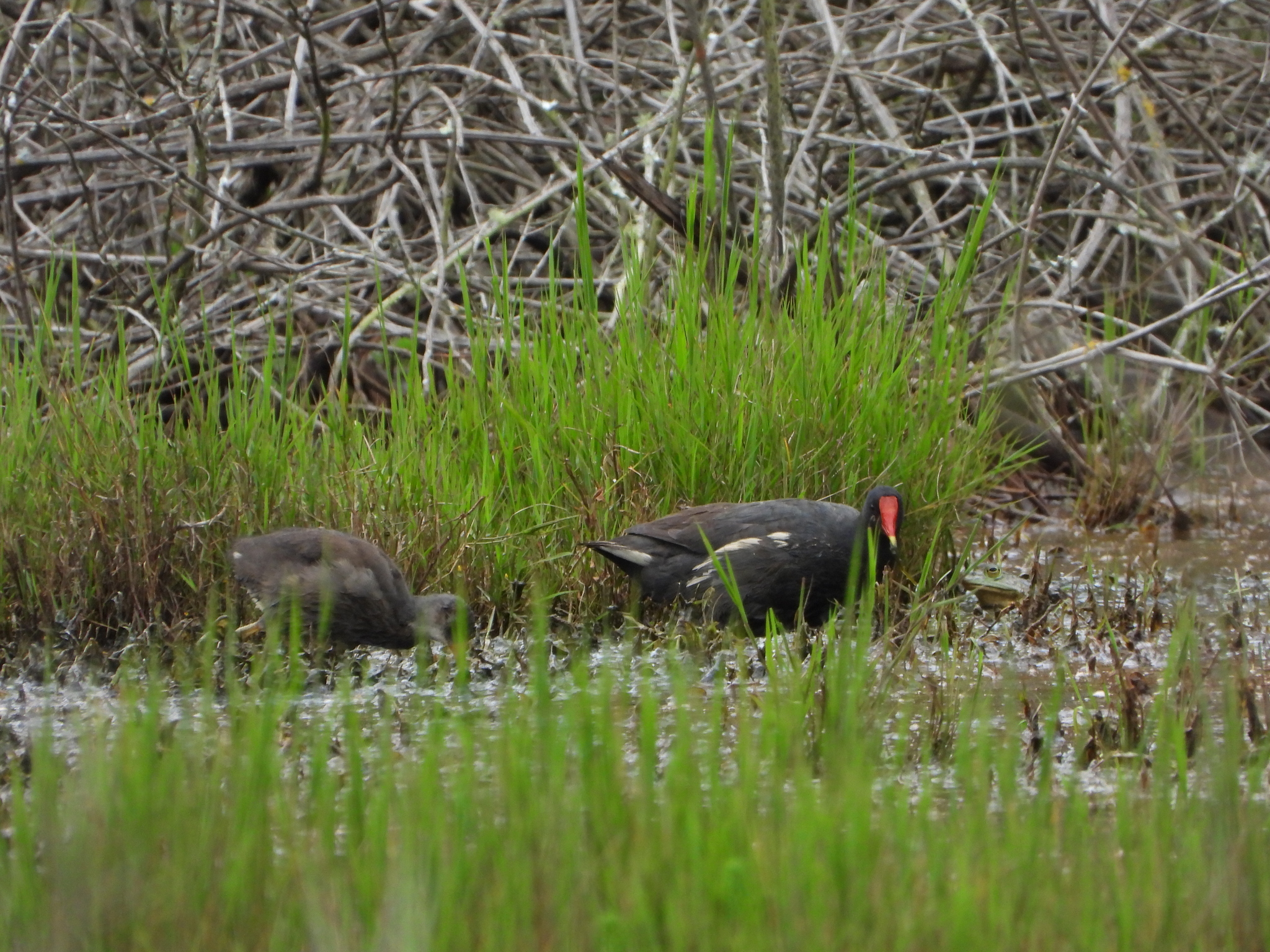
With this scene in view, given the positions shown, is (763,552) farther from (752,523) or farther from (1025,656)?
(1025,656)

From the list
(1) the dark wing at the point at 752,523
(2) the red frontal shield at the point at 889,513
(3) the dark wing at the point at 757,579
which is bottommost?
(3) the dark wing at the point at 757,579

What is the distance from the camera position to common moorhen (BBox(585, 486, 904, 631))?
455 cm

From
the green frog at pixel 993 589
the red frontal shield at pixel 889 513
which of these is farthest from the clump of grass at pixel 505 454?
the red frontal shield at pixel 889 513

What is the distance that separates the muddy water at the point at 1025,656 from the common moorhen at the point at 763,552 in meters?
0.19

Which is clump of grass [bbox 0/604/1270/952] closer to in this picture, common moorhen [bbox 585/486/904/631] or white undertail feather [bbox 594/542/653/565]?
common moorhen [bbox 585/486/904/631]

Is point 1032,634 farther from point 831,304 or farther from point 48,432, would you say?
point 48,432

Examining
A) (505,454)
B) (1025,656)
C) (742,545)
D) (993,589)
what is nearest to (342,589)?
(505,454)

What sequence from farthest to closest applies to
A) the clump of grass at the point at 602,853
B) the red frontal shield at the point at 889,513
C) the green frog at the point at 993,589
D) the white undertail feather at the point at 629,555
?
the green frog at the point at 993,589
the white undertail feather at the point at 629,555
the red frontal shield at the point at 889,513
the clump of grass at the point at 602,853

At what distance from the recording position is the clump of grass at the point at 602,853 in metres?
1.99

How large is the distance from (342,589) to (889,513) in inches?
62.9

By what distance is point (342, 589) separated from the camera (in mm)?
4383

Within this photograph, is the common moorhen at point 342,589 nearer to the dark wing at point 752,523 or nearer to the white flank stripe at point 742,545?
the dark wing at point 752,523

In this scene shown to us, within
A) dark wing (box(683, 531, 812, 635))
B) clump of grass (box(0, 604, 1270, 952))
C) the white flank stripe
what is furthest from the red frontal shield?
clump of grass (box(0, 604, 1270, 952))

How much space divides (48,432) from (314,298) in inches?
85.5
